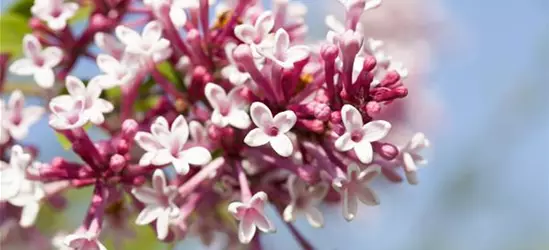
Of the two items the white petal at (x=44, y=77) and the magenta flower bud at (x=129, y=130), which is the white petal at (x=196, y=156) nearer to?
the magenta flower bud at (x=129, y=130)

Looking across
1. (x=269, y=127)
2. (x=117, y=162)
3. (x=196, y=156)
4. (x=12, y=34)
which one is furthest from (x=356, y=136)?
(x=12, y=34)

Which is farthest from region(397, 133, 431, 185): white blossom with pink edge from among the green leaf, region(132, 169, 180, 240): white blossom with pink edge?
Answer: the green leaf

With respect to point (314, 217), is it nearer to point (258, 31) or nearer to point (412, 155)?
point (412, 155)

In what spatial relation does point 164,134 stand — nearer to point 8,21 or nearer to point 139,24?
point 139,24

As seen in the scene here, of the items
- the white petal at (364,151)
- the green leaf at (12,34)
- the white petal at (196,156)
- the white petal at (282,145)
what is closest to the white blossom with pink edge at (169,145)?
the white petal at (196,156)

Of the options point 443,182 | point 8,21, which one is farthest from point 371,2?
point 443,182

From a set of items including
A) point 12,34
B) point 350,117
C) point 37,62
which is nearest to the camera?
point 350,117
